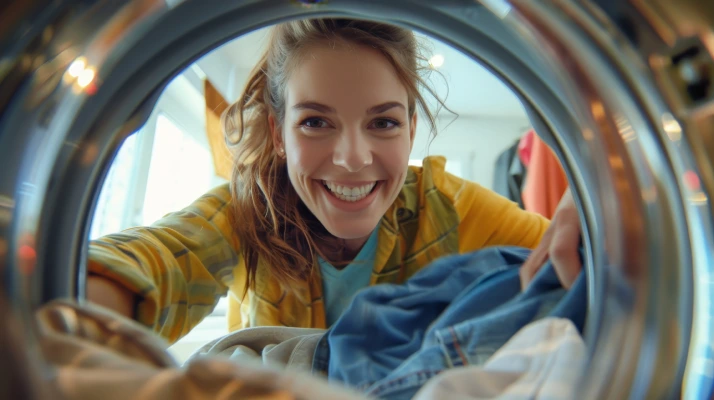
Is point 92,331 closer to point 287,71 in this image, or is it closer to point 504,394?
point 504,394

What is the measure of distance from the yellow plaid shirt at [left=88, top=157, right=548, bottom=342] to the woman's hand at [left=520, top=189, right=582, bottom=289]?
1.35ft

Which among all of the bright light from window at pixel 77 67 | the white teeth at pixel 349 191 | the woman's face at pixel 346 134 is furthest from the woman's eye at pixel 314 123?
the bright light from window at pixel 77 67

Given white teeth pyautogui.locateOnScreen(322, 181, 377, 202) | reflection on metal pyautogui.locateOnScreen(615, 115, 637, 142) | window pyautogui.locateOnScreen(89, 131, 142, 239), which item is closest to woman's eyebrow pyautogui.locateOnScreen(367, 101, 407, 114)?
white teeth pyautogui.locateOnScreen(322, 181, 377, 202)

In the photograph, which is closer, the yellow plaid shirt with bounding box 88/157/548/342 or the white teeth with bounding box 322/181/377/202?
the yellow plaid shirt with bounding box 88/157/548/342

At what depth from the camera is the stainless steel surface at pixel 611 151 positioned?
0.26 meters

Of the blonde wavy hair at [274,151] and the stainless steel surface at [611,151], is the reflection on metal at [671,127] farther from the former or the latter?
the blonde wavy hair at [274,151]

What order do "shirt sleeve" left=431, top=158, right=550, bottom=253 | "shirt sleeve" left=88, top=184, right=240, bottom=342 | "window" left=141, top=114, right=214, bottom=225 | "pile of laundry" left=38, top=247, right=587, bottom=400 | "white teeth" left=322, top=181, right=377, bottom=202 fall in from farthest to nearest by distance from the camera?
"window" left=141, top=114, right=214, bottom=225 → "shirt sleeve" left=431, top=158, right=550, bottom=253 → "white teeth" left=322, top=181, right=377, bottom=202 → "shirt sleeve" left=88, top=184, right=240, bottom=342 → "pile of laundry" left=38, top=247, right=587, bottom=400

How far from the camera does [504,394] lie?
311 millimetres

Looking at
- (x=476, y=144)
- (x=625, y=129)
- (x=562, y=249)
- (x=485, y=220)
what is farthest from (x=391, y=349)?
(x=476, y=144)

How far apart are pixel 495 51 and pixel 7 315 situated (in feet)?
1.34

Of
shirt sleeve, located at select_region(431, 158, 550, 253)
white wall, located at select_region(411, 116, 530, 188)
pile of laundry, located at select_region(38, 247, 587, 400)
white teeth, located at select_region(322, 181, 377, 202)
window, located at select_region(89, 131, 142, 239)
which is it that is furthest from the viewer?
white wall, located at select_region(411, 116, 530, 188)

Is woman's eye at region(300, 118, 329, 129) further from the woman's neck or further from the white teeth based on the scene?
the woman's neck

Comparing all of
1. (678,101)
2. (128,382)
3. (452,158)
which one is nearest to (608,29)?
(678,101)

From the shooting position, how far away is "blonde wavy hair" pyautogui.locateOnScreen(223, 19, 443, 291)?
2.56 ft
